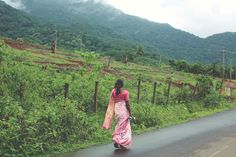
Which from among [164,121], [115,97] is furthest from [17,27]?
[115,97]

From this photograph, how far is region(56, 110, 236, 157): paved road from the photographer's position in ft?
38.7

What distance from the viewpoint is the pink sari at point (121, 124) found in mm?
12281

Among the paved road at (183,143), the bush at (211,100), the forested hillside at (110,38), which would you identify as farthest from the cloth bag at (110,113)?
the forested hillside at (110,38)

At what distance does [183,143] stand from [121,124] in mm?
2427

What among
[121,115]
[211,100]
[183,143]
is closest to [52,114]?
[121,115]

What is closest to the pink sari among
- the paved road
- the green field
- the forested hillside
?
the paved road

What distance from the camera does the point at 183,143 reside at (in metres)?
13.7

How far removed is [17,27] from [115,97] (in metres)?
81.7

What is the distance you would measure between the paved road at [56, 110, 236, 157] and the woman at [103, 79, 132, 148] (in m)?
0.29

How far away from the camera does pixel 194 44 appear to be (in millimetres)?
153750

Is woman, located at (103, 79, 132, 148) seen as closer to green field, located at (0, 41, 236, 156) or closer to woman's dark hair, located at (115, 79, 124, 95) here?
woman's dark hair, located at (115, 79, 124, 95)

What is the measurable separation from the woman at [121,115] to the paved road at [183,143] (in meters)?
0.29

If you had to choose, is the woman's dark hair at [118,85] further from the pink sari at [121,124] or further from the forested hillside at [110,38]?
the forested hillside at [110,38]

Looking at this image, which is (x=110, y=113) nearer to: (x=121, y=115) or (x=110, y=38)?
(x=121, y=115)
